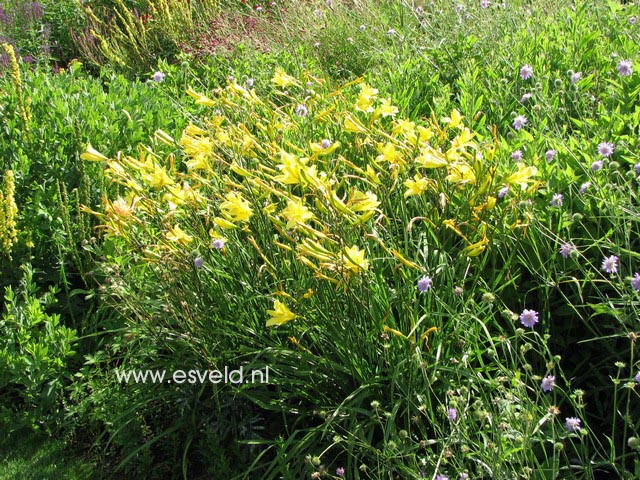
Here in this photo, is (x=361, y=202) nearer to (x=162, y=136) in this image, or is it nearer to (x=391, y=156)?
(x=391, y=156)

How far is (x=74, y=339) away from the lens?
3.18 meters

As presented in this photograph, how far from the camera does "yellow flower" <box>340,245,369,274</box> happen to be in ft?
6.59

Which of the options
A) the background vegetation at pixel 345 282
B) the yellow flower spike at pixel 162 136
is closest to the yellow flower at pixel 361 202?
the background vegetation at pixel 345 282

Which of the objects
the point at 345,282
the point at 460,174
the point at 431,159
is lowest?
the point at 345,282

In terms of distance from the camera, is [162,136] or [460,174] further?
[162,136]

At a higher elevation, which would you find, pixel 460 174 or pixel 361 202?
pixel 361 202

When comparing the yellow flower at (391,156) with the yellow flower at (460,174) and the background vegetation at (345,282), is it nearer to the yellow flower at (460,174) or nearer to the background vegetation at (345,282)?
the background vegetation at (345,282)

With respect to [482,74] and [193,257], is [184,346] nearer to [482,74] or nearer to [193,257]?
[193,257]

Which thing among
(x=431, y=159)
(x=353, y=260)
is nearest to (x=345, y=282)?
(x=353, y=260)

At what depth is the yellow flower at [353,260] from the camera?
201 centimetres

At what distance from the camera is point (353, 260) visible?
2.01 meters

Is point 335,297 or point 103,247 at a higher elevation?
point 335,297

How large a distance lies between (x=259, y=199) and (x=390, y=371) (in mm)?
783

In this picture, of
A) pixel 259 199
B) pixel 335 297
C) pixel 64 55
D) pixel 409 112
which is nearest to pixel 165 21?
pixel 64 55
